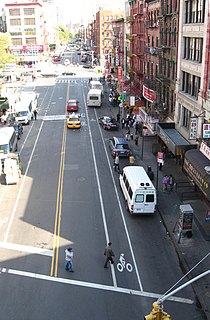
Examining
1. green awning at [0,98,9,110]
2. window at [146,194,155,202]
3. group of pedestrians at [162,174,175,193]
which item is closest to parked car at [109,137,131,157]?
group of pedestrians at [162,174,175,193]

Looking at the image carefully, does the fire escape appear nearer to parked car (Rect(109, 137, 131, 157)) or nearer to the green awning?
parked car (Rect(109, 137, 131, 157))

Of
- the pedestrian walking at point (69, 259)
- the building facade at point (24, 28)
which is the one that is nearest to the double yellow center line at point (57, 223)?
the pedestrian walking at point (69, 259)

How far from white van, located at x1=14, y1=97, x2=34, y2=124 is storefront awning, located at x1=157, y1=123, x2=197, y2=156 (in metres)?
23.3

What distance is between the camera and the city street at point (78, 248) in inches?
675

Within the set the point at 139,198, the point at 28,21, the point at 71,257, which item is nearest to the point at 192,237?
the point at 139,198

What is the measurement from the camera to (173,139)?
113ft

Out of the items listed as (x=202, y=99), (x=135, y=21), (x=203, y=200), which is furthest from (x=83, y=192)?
(x=135, y=21)

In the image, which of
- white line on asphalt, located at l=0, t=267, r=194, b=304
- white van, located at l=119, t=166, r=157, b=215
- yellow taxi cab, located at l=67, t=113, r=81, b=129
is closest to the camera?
white line on asphalt, located at l=0, t=267, r=194, b=304

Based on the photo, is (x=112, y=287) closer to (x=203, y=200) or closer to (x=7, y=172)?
(x=203, y=200)

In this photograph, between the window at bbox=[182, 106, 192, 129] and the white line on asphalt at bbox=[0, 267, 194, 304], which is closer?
the white line on asphalt at bbox=[0, 267, 194, 304]

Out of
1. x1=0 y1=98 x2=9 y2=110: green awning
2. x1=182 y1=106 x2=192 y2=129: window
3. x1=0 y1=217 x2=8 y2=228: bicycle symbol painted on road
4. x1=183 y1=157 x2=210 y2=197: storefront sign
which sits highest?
x1=182 y1=106 x2=192 y2=129: window

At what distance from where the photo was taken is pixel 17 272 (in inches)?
774

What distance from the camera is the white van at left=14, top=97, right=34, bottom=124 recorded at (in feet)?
179

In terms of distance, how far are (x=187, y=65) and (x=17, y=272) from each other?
22881 mm
